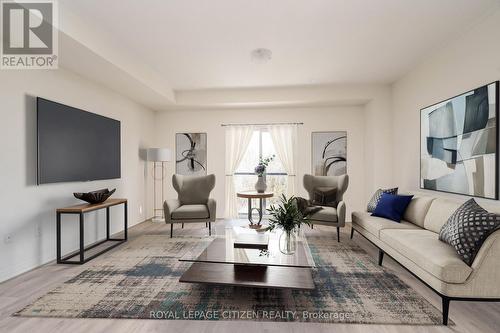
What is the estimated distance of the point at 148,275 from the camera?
2709 mm

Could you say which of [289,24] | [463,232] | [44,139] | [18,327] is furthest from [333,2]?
[18,327]

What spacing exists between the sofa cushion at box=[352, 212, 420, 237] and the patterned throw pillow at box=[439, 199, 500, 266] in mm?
896

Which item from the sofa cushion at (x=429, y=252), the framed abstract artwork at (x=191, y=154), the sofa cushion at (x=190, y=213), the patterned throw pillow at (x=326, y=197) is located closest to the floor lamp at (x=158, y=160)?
the framed abstract artwork at (x=191, y=154)

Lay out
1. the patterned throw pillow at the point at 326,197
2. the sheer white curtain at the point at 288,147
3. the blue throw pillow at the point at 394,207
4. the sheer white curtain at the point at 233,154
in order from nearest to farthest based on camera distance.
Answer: the blue throw pillow at the point at 394,207
the patterned throw pillow at the point at 326,197
the sheer white curtain at the point at 288,147
the sheer white curtain at the point at 233,154

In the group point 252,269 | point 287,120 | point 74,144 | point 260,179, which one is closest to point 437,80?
point 287,120

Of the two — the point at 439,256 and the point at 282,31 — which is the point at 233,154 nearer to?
the point at 282,31

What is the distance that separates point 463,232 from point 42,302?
11.2ft

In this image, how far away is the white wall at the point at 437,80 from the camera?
8.45 feet

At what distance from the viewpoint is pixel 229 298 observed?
2.24 meters

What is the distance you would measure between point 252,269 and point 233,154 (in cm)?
341

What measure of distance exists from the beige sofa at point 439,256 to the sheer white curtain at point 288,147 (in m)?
2.41

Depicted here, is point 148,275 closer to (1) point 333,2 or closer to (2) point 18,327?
(2) point 18,327

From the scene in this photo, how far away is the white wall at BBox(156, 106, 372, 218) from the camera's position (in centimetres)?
534

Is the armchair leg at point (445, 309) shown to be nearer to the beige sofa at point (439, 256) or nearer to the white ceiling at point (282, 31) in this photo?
the beige sofa at point (439, 256)
